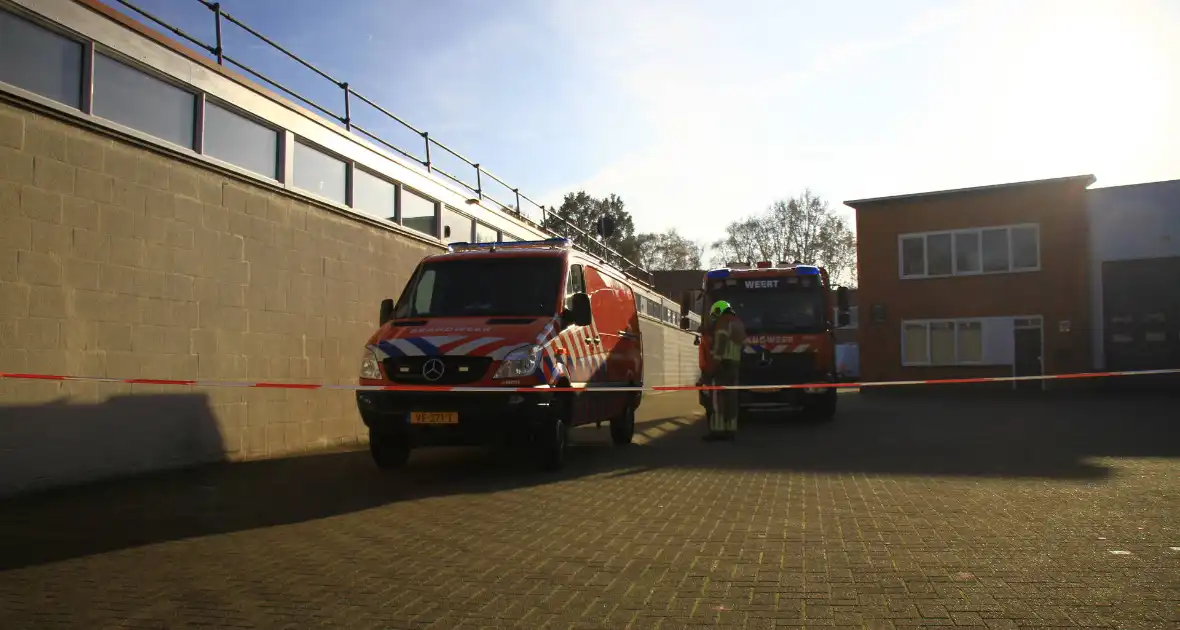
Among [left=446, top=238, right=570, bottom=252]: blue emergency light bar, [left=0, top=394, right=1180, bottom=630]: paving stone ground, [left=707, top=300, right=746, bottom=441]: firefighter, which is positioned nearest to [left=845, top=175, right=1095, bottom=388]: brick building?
[left=707, top=300, right=746, bottom=441]: firefighter

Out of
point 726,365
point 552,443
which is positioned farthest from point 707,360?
point 552,443

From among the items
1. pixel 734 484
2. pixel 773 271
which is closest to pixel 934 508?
pixel 734 484

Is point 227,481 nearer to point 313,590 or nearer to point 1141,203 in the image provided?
point 313,590

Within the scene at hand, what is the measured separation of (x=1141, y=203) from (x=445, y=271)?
26.4m

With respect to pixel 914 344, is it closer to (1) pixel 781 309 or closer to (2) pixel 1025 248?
(2) pixel 1025 248

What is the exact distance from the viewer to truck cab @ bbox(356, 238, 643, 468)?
9141 millimetres

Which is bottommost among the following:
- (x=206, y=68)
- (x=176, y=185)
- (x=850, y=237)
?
(x=176, y=185)

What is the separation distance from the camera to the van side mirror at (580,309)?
10.2 m

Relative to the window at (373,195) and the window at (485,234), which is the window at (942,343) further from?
the window at (373,195)

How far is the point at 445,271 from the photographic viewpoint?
10617 millimetres

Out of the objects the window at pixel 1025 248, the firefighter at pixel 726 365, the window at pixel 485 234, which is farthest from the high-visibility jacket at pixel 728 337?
the window at pixel 1025 248

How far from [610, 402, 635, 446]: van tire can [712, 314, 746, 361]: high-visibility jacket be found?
1.54m

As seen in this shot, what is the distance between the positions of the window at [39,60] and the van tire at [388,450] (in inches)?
167

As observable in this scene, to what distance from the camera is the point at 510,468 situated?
10438 mm
